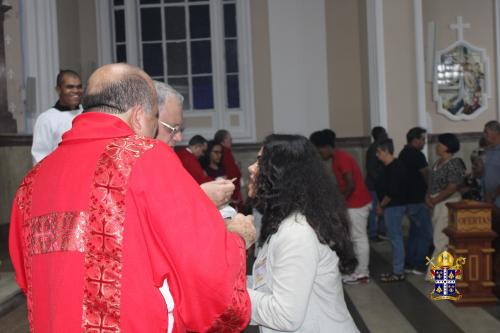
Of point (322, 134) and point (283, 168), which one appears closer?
point (283, 168)

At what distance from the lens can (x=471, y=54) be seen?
1284cm

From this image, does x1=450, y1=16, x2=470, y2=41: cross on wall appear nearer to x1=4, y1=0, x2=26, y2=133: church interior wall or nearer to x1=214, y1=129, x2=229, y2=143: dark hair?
x1=214, y1=129, x2=229, y2=143: dark hair

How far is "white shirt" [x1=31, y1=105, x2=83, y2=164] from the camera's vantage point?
5.07 m

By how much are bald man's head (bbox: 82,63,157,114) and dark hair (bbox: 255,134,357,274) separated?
0.81 meters

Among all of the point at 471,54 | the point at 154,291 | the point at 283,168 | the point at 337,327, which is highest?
the point at 471,54

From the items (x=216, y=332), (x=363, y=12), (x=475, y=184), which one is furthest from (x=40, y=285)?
(x=363, y=12)

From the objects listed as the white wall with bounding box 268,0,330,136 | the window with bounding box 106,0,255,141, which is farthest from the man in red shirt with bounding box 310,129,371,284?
the window with bounding box 106,0,255,141

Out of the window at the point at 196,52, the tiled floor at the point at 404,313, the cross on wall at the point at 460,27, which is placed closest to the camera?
the tiled floor at the point at 404,313

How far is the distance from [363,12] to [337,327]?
9.72 meters

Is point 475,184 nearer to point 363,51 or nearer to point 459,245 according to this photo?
point 459,245

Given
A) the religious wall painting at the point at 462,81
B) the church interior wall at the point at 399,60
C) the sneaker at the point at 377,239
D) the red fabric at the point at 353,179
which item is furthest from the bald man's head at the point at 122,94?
the religious wall painting at the point at 462,81

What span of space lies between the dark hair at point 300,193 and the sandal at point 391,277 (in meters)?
4.75

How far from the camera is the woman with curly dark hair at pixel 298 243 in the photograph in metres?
2.35

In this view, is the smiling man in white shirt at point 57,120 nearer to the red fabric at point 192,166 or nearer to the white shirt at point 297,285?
the red fabric at point 192,166
